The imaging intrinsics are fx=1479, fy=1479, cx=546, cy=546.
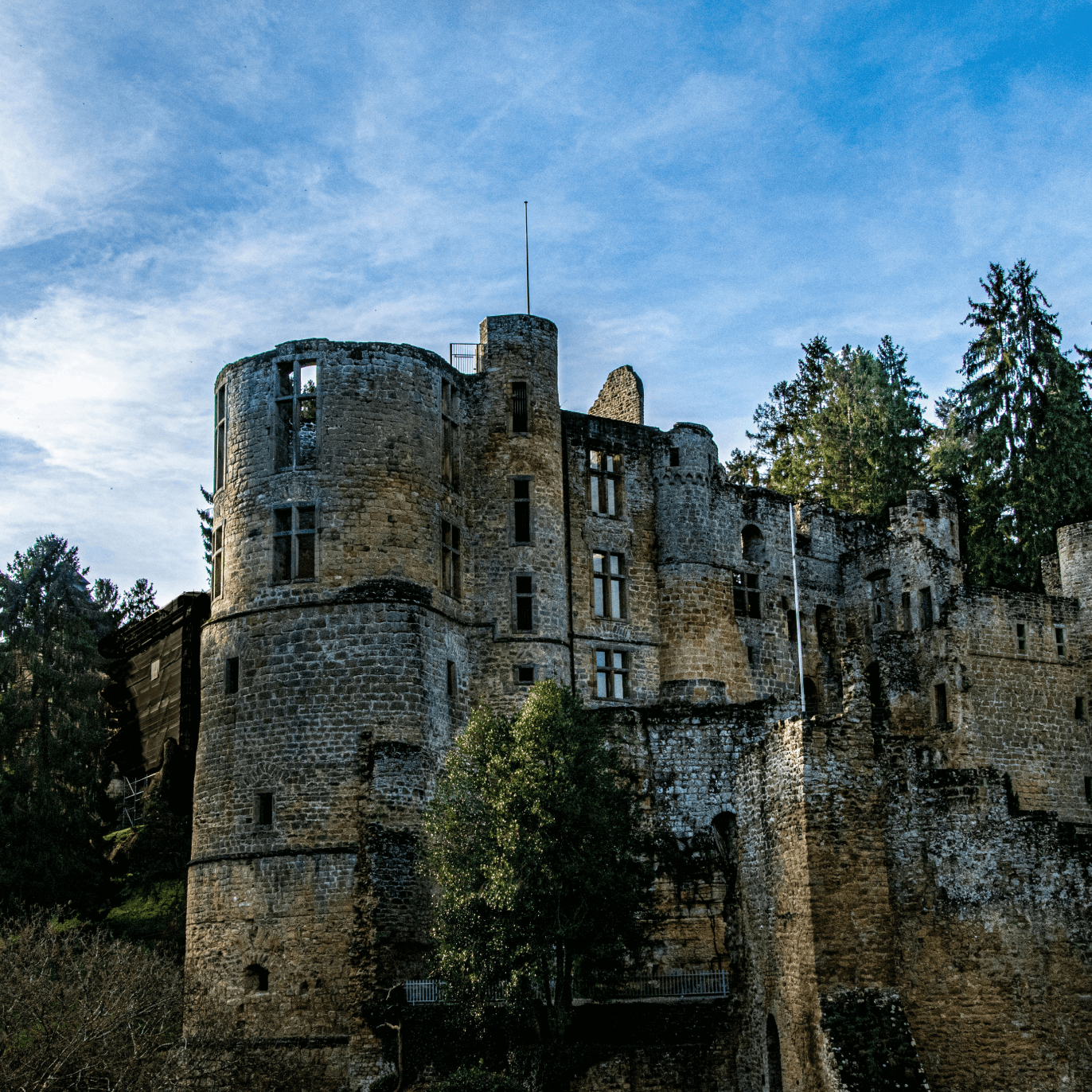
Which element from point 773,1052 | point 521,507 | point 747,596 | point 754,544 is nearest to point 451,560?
point 521,507

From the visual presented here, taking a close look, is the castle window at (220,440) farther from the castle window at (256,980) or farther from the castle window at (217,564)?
the castle window at (256,980)

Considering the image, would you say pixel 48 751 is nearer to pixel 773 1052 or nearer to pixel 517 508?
pixel 517 508

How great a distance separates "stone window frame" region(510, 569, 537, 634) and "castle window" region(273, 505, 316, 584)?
6.73 metres

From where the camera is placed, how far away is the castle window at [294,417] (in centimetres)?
4291

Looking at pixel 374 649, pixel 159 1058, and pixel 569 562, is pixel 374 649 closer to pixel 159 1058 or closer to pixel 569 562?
pixel 569 562

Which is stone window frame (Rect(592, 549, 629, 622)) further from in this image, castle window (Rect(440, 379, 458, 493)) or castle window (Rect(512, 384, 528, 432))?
A: castle window (Rect(440, 379, 458, 493))

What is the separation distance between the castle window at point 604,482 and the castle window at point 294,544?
10870mm

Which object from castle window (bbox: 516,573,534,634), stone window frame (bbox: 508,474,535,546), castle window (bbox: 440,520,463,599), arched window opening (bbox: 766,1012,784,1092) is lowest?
arched window opening (bbox: 766,1012,784,1092)

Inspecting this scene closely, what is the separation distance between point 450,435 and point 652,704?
11.0 meters

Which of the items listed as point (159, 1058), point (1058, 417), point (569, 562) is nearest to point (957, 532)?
point (1058, 417)

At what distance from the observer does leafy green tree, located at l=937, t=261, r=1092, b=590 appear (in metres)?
57.6

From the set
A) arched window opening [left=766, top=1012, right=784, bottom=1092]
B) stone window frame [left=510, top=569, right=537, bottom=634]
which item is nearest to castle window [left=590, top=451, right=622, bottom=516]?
stone window frame [left=510, top=569, right=537, bottom=634]

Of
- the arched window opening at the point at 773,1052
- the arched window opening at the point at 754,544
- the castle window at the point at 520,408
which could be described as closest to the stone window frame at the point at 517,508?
the castle window at the point at 520,408

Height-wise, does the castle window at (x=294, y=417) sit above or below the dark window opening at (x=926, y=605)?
above
